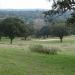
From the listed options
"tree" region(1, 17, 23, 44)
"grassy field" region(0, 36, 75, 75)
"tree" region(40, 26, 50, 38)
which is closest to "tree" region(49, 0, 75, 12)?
"grassy field" region(0, 36, 75, 75)

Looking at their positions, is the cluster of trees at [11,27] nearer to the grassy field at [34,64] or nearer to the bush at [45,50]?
the bush at [45,50]

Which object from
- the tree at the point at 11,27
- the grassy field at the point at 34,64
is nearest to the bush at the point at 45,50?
the grassy field at the point at 34,64

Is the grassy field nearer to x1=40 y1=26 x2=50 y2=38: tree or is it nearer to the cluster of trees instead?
the cluster of trees

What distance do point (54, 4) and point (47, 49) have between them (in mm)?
4771

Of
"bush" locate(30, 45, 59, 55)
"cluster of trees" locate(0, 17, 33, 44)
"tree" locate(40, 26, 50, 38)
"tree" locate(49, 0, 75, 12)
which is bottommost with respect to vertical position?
"tree" locate(40, 26, 50, 38)

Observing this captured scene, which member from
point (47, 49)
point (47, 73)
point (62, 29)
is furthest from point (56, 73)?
point (62, 29)

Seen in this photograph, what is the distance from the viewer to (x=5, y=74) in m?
11.2

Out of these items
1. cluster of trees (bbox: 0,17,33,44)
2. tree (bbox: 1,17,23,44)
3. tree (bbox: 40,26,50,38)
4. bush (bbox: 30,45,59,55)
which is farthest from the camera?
tree (bbox: 40,26,50,38)

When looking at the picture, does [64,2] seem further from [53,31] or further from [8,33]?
[53,31]

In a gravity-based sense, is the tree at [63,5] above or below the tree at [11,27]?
above

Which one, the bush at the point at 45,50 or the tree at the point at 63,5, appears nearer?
the tree at the point at 63,5

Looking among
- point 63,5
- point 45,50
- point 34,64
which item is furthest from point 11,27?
point 34,64

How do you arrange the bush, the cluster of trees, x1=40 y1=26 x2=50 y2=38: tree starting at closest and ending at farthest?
the bush < the cluster of trees < x1=40 y1=26 x2=50 y2=38: tree

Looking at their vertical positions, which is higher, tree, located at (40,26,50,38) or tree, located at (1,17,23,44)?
tree, located at (1,17,23,44)
